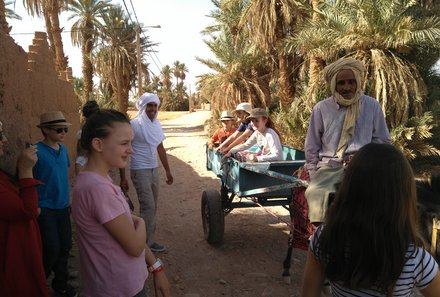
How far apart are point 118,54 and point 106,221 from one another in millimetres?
23656

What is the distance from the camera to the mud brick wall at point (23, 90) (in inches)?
152

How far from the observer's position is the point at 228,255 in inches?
202

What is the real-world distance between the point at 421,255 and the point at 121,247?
4.05 feet

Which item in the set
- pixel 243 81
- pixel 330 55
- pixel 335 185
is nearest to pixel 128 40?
pixel 243 81

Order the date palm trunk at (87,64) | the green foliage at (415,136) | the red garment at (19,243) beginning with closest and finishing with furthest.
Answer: the red garment at (19,243) → the green foliage at (415,136) → the date palm trunk at (87,64)

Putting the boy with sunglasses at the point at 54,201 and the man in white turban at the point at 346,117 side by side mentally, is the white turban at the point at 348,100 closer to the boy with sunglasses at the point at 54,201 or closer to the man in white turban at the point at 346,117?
the man in white turban at the point at 346,117

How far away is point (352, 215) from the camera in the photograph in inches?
54.4

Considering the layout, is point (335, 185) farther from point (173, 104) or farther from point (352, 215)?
A: point (173, 104)

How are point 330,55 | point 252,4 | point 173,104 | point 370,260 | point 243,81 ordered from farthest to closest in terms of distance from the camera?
point 173,104 → point 243,81 → point 252,4 → point 330,55 → point 370,260

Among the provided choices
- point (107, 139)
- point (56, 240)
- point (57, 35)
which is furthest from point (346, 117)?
point (57, 35)

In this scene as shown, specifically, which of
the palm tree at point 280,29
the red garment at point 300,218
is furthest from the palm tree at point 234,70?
the red garment at point 300,218

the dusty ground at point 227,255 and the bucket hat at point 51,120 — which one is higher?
the bucket hat at point 51,120

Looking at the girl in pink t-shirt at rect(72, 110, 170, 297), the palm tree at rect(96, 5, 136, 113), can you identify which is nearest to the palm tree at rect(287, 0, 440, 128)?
the girl in pink t-shirt at rect(72, 110, 170, 297)

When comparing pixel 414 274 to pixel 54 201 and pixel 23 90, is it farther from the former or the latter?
pixel 23 90
